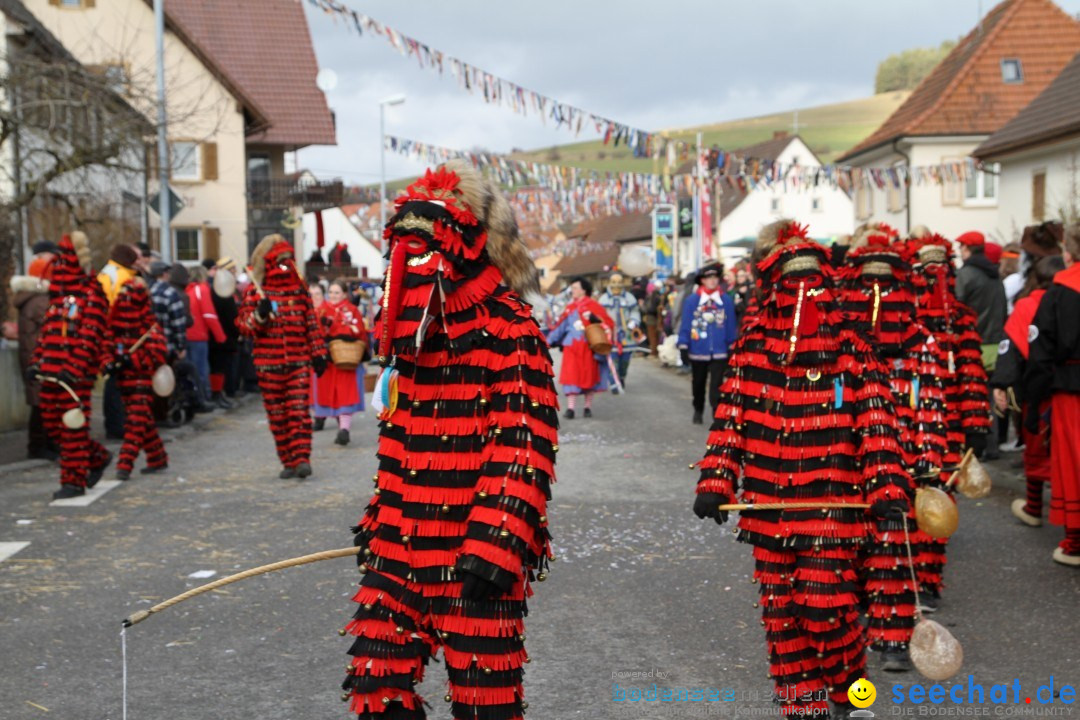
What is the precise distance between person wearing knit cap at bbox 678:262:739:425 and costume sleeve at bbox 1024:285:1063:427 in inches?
300

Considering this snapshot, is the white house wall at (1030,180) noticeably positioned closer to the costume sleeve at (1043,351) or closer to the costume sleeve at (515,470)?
the costume sleeve at (1043,351)

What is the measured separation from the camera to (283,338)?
1148 cm

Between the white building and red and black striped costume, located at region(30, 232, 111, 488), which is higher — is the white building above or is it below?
above

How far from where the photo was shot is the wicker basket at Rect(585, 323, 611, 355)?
17438 mm

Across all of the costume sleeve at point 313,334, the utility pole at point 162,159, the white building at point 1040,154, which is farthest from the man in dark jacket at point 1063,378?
the white building at point 1040,154

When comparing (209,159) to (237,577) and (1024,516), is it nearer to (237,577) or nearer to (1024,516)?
(1024,516)

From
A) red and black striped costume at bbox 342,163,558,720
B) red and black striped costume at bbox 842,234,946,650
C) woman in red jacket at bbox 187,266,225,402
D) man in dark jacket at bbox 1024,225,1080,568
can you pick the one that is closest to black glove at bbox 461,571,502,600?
red and black striped costume at bbox 342,163,558,720

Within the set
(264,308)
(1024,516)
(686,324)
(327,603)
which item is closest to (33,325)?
(264,308)

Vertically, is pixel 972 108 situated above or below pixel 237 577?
above

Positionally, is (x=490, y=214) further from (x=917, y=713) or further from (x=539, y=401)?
(x=917, y=713)

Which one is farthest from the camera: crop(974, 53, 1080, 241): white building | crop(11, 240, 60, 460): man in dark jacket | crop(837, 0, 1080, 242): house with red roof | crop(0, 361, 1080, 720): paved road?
crop(837, 0, 1080, 242): house with red roof

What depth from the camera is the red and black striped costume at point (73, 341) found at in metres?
10.6

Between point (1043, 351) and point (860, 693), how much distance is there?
3592 millimetres

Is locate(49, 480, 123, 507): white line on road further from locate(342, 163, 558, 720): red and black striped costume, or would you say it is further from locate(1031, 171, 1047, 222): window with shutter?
locate(1031, 171, 1047, 222): window with shutter
